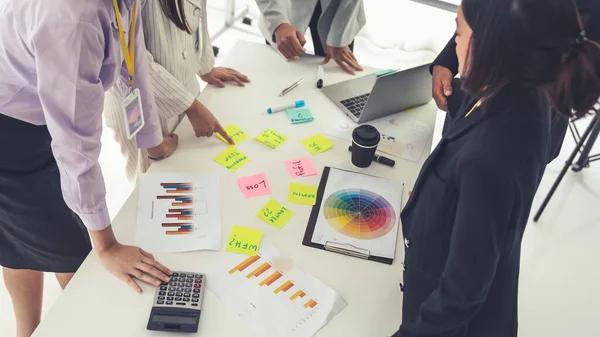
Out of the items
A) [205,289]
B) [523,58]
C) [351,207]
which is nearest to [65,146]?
[205,289]

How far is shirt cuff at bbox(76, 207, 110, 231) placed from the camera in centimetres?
101

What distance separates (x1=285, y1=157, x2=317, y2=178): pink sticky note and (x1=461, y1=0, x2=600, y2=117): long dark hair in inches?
25.9

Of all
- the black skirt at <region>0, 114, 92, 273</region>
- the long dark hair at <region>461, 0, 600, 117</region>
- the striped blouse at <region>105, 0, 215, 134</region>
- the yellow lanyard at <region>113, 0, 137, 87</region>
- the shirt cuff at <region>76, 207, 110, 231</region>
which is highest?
the long dark hair at <region>461, 0, 600, 117</region>

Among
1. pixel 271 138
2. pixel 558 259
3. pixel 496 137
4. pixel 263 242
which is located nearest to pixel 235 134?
pixel 271 138

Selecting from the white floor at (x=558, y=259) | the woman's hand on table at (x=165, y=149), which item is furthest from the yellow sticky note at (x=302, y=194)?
the white floor at (x=558, y=259)

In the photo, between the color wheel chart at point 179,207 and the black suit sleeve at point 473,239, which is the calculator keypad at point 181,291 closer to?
the color wheel chart at point 179,207

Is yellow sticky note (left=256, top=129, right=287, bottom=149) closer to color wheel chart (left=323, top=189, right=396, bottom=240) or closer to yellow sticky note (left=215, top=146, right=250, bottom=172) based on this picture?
yellow sticky note (left=215, top=146, right=250, bottom=172)

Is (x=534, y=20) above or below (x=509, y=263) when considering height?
above

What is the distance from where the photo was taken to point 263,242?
1.16 metres

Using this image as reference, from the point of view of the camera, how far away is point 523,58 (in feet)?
2.35

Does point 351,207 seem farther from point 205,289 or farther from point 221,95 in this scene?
point 221,95

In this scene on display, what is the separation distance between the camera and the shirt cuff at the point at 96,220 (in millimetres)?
1011

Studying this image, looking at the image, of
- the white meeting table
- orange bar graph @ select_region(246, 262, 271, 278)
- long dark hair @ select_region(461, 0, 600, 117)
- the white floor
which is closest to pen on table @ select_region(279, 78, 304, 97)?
the white meeting table

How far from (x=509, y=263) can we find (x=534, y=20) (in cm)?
44
